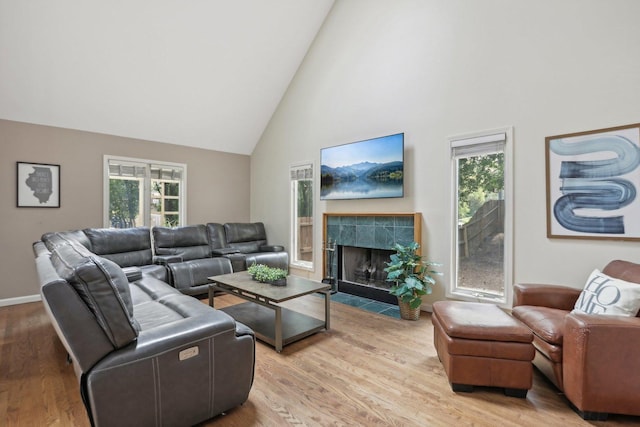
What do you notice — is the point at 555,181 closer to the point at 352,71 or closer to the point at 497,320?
the point at 497,320

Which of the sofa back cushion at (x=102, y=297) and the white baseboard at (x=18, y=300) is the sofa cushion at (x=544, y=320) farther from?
the white baseboard at (x=18, y=300)

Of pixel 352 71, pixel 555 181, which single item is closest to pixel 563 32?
pixel 555 181

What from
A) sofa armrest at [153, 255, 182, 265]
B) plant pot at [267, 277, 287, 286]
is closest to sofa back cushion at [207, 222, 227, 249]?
sofa armrest at [153, 255, 182, 265]

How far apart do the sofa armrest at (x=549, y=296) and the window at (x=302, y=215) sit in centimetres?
317

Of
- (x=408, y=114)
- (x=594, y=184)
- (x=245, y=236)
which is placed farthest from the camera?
(x=245, y=236)

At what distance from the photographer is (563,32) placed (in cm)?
287

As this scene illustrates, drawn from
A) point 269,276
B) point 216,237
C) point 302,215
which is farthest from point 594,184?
point 216,237

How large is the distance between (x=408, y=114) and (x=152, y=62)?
3.59 m

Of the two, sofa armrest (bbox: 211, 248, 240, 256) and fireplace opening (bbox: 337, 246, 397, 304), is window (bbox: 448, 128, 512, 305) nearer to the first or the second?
fireplace opening (bbox: 337, 246, 397, 304)

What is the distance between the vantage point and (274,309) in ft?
9.16

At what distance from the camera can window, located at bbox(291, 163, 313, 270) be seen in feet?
17.3

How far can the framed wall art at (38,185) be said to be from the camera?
4.09m

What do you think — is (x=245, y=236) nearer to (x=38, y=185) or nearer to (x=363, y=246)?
(x=363, y=246)

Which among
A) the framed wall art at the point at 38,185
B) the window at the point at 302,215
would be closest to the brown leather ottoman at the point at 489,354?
the window at the point at 302,215
